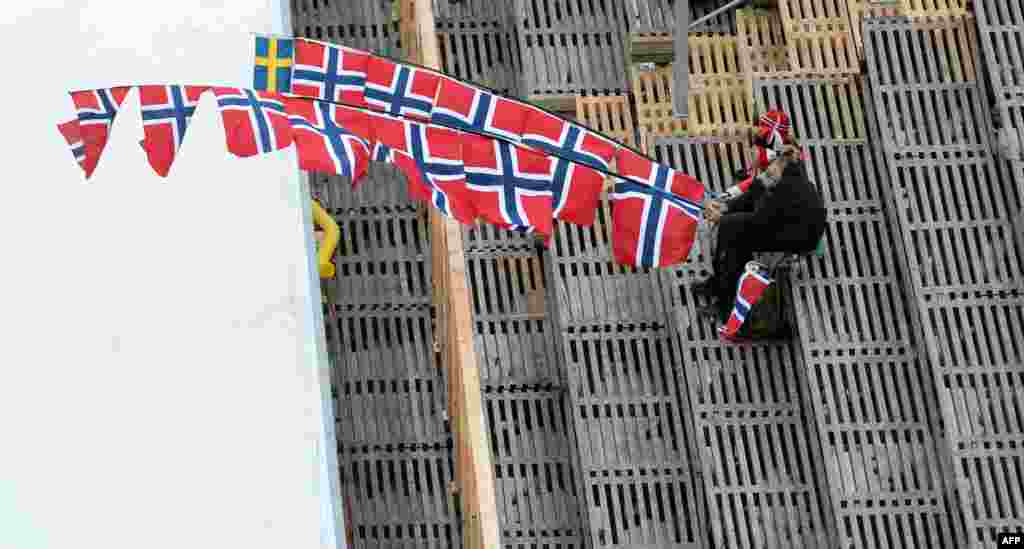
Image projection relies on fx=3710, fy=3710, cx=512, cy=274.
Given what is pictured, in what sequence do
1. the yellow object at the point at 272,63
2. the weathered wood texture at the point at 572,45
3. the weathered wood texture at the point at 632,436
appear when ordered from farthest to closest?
the weathered wood texture at the point at 572,45, the weathered wood texture at the point at 632,436, the yellow object at the point at 272,63

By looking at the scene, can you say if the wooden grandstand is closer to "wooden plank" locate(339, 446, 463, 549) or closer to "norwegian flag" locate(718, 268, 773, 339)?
"wooden plank" locate(339, 446, 463, 549)

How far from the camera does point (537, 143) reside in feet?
80.1

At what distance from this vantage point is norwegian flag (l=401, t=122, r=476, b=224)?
24297 mm

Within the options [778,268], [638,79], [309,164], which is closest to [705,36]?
[638,79]

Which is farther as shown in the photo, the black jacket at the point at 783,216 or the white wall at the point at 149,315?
the black jacket at the point at 783,216

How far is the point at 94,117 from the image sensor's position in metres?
24.1

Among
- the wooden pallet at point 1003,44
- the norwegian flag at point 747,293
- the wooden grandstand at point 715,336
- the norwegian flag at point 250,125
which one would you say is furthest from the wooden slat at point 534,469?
the wooden pallet at point 1003,44

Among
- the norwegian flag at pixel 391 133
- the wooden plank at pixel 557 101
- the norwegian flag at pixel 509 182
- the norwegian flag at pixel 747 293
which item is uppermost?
the wooden plank at pixel 557 101

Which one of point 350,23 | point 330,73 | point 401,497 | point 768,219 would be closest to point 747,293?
point 768,219

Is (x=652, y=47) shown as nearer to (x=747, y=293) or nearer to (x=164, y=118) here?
(x=747, y=293)

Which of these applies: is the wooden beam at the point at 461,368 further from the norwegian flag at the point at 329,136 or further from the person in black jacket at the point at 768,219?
the person in black jacket at the point at 768,219

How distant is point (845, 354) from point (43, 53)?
Result: 639cm

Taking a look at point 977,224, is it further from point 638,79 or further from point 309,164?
point 309,164

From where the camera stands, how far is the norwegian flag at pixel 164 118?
24094 mm
